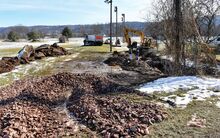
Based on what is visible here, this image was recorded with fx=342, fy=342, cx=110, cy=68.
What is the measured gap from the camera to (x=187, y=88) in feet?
34.4

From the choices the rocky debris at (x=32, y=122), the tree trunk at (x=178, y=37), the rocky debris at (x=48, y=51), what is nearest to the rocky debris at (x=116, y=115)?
the rocky debris at (x=32, y=122)

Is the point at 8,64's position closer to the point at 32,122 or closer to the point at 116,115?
the point at 32,122

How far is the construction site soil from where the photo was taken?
734 cm

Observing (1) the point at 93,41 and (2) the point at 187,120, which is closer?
(2) the point at 187,120

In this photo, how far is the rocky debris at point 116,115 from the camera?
729cm

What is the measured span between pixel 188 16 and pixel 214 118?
6686mm

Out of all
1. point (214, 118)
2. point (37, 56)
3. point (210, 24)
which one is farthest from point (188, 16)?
point (210, 24)

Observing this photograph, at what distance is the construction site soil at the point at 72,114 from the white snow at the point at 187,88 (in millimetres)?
819

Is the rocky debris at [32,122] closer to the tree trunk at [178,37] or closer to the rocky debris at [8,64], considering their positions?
the tree trunk at [178,37]

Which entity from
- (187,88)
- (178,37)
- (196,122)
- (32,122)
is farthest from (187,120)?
(178,37)

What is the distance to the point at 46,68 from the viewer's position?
65.6ft

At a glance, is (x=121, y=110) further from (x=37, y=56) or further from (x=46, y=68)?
(x=37, y=56)

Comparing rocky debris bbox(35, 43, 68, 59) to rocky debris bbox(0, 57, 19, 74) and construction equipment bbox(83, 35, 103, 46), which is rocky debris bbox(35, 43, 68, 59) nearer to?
rocky debris bbox(0, 57, 19, 74)

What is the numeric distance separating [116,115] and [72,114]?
1386 millimetres
